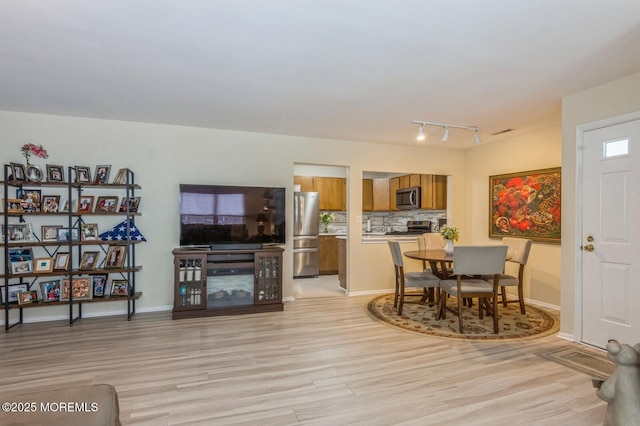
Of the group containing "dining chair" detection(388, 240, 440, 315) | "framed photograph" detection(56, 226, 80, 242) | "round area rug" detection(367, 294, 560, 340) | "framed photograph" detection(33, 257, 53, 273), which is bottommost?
"round area rug" detection(367, 294, 560, 340)

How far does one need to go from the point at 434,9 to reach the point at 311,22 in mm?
693

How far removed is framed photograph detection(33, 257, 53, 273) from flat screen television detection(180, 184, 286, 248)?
1.35 metres

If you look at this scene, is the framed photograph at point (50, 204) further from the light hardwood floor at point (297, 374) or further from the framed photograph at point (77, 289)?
the light hardwood floor at point (297, 374)

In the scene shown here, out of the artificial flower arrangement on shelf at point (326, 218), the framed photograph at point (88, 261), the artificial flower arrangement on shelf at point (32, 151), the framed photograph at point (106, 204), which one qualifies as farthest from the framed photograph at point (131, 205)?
the artificial flower arrangement on shelf at point (326, 218)

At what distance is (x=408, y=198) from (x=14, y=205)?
551cm

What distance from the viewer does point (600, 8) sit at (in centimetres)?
185

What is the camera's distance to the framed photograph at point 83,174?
3772 millimetres

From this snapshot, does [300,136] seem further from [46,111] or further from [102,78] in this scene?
[46,111]

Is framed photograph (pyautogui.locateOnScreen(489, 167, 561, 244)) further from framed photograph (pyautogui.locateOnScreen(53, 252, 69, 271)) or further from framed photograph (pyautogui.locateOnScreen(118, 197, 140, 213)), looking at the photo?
framed photograph (pyautogui.locateOnScreen(53, 252, 69, 271))

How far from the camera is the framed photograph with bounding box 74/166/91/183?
3772mm

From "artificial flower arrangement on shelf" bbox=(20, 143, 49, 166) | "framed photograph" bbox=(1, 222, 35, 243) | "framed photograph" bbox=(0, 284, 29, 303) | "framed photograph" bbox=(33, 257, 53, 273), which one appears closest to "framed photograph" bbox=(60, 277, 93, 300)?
"framed photograph" bbox=(33, 257, 53, 273)

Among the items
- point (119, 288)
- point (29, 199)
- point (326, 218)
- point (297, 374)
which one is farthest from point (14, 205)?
point (326, 218)

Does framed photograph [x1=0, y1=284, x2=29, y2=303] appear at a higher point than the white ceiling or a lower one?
lower

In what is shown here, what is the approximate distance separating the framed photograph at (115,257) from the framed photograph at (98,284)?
0.17 meters
